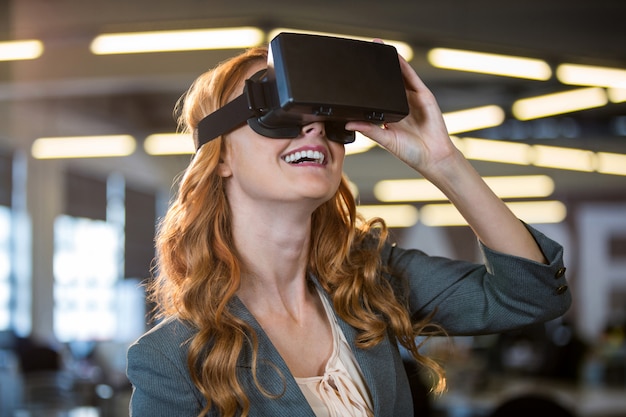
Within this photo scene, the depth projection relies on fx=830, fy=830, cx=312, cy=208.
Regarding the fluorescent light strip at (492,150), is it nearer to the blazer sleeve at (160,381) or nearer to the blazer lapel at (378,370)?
the blazer lapel at (378,370)

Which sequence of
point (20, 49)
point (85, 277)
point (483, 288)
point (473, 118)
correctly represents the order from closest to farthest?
1. point (483, 288)
2. point (20, 49)
3. point (473, 118)
4. point (85, 277)

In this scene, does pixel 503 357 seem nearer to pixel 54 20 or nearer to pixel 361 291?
pixel 54 20

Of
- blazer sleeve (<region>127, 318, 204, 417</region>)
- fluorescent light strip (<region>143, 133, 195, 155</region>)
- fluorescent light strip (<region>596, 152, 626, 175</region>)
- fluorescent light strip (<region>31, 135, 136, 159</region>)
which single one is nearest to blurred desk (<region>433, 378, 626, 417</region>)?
blazer sleeve (<region>127, 318, 204, 417</region>)

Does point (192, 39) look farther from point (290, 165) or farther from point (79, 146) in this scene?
point (79, 146)

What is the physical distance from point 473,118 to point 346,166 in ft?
25.1

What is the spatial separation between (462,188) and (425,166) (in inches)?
3.4

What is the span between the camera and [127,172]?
13234 millimetres

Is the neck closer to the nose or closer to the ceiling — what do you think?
the nose

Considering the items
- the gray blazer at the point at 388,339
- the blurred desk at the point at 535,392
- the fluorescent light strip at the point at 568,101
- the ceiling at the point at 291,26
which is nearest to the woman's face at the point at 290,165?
the gray blazer at the point at 388,339

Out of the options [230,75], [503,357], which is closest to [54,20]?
[503,357]

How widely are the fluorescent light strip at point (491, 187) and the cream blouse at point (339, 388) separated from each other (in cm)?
1052

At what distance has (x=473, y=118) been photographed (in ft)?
21.7

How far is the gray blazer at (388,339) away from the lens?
1453mm

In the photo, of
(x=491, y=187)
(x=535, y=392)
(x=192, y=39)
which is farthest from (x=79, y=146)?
(x=535, y=392)
